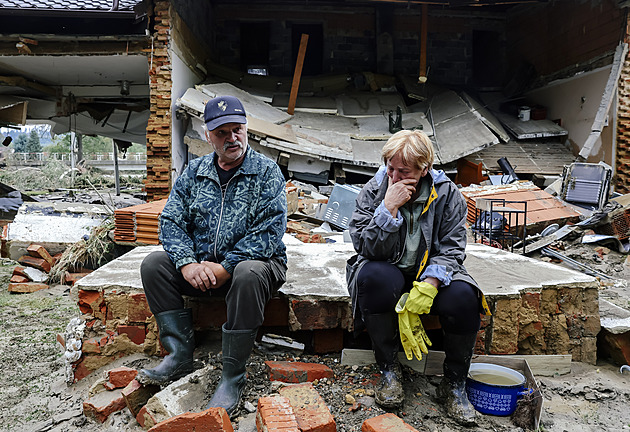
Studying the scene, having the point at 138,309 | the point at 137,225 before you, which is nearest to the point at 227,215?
the point at 138,309

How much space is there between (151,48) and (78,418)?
7061mm

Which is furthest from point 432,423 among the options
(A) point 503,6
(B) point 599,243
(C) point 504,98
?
(A) point 503,6

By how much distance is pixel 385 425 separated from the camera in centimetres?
194

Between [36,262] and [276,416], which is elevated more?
[276,416]

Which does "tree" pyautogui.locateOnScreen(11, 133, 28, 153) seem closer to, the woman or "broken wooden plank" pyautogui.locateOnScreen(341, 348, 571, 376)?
"broken wooden plank" pyautogui.locateOnScreen(341, 348, 571, 376)

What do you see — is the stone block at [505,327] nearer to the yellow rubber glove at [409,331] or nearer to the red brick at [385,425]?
the yellow rubber glove at [409,331]

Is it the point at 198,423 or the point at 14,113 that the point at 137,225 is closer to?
the point at 198,423

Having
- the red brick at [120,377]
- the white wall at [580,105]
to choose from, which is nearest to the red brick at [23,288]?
the red brick at [120,377]

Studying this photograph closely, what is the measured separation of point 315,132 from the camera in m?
9.59

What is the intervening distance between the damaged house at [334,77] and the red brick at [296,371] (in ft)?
20.9

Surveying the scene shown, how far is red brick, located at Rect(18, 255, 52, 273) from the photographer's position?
20.1 ft

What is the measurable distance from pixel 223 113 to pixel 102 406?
1.70 metres

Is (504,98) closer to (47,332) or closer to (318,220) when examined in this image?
(318,220)

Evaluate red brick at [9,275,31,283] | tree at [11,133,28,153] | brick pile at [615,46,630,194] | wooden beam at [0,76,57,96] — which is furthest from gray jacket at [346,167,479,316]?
tree at [11,133,28,153]
